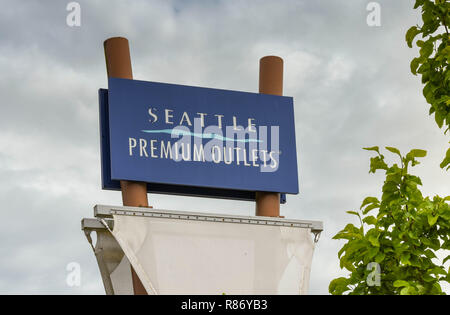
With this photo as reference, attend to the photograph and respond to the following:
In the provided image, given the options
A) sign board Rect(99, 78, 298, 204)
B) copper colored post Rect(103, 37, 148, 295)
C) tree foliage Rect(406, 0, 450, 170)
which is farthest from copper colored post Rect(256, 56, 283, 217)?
tree foliage Rect(406, 0, 450, 170)

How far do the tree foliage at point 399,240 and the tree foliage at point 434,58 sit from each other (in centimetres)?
43

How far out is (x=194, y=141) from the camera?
Answer: 9984mm

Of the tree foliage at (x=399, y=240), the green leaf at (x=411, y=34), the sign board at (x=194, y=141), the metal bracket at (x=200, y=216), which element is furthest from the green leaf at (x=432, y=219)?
the sign board at (x=194, y=141)

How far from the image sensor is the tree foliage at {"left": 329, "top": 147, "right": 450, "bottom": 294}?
5152 millimetres

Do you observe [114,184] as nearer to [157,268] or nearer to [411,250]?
[157,268]

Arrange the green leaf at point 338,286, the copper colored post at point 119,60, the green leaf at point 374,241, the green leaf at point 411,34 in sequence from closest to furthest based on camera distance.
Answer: the green leaf at point 374,241 < the green leaf at point 338,286 < the green leaf at point 411,34 < the copper colored post at point 119,60

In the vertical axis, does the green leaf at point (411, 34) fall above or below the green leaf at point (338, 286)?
above

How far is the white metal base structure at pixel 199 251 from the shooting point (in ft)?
30.3

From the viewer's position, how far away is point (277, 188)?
1032 cm

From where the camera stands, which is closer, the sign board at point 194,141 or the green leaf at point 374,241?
the green leaf at point 374,241

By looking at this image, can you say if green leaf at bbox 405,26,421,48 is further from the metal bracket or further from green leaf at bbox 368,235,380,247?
the metal bracket

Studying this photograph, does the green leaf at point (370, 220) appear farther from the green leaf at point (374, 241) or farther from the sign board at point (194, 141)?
the sign board at point (194, 141)
